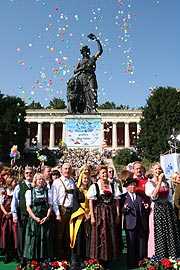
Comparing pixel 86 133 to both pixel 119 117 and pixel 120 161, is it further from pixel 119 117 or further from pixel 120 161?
pixel 119 117

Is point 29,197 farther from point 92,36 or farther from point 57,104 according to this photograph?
point 57,104

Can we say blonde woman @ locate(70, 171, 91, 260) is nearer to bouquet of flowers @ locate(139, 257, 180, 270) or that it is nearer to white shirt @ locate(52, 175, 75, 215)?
white shirt @ locate(52, 175, 75, 215)

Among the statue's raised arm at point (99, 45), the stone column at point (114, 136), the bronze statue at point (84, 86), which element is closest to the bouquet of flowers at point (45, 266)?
the bronze statue at point (84, 86)

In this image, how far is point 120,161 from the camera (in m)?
39.4

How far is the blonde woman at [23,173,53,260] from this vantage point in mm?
5660

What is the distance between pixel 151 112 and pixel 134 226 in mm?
40167

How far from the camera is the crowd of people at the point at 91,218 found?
572 centimetres

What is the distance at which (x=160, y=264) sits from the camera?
543cm

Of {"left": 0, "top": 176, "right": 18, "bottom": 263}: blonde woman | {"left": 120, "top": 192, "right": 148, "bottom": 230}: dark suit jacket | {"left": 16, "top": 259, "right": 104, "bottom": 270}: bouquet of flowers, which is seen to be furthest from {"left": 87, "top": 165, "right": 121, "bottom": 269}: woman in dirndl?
{"left": 0, "top": 176, "right": 18, "bottom": 263}: blonde woman

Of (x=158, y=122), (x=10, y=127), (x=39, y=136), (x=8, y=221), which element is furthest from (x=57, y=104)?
(x=8, y=221)

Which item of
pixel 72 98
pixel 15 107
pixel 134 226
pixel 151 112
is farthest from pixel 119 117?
pixel 134 226

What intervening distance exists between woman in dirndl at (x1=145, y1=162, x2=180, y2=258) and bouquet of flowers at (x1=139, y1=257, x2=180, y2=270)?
0.79 ft

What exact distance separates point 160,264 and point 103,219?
1272 millimetres

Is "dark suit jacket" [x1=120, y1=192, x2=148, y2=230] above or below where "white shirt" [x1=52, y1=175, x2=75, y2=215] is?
below
